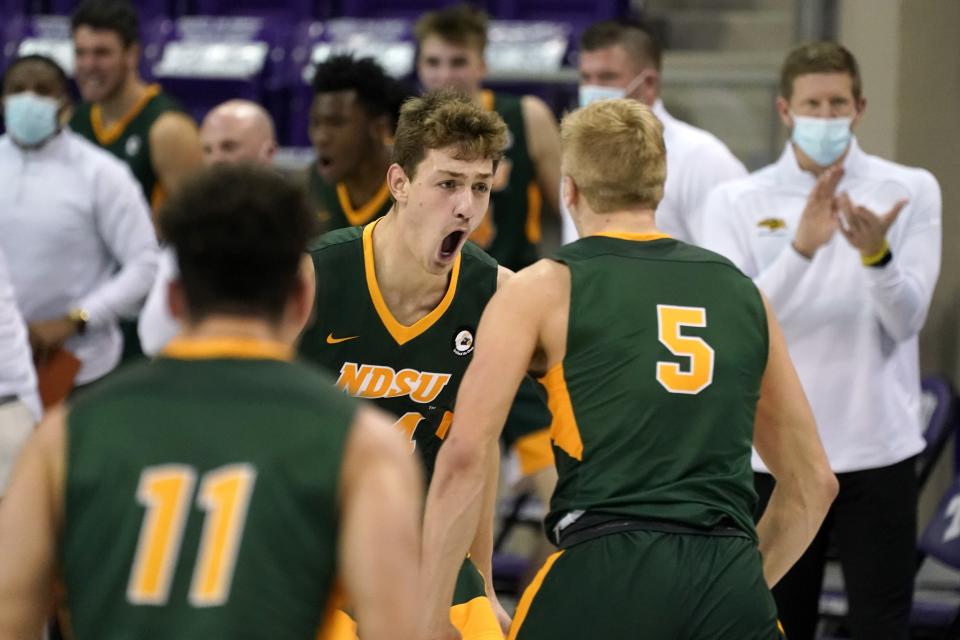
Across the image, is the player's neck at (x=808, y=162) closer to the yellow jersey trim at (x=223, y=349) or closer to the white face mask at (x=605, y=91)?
the white face mask at (x=605, y=91)

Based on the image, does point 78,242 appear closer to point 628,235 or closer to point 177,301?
point 628,235

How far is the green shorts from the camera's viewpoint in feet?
11.2

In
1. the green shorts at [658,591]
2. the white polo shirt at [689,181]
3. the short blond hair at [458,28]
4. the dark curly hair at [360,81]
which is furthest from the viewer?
the short blond hair at [458,28]

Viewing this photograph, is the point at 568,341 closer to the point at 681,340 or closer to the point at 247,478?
the point at 681,340

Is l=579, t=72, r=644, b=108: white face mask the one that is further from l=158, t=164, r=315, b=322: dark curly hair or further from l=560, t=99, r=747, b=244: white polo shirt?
l=158, t=164, r=315, b=322: dark curly hair

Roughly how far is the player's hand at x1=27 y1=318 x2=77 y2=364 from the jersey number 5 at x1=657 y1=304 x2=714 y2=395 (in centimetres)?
378

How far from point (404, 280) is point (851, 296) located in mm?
1833

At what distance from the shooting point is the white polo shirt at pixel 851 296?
521 cm

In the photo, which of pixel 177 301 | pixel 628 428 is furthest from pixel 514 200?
pixel 177 301

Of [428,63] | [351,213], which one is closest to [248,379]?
[351,213]

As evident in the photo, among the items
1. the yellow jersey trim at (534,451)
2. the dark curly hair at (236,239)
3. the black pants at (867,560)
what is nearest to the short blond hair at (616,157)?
the dark curly hair at (236,239)

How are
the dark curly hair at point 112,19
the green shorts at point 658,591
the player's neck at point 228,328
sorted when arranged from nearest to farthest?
the player's neck at point 228,328 → the green shorts at point 658,591 → the dark curly hair at point 112,19

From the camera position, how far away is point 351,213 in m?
6.38

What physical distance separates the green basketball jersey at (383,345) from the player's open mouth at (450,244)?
0.31ft
